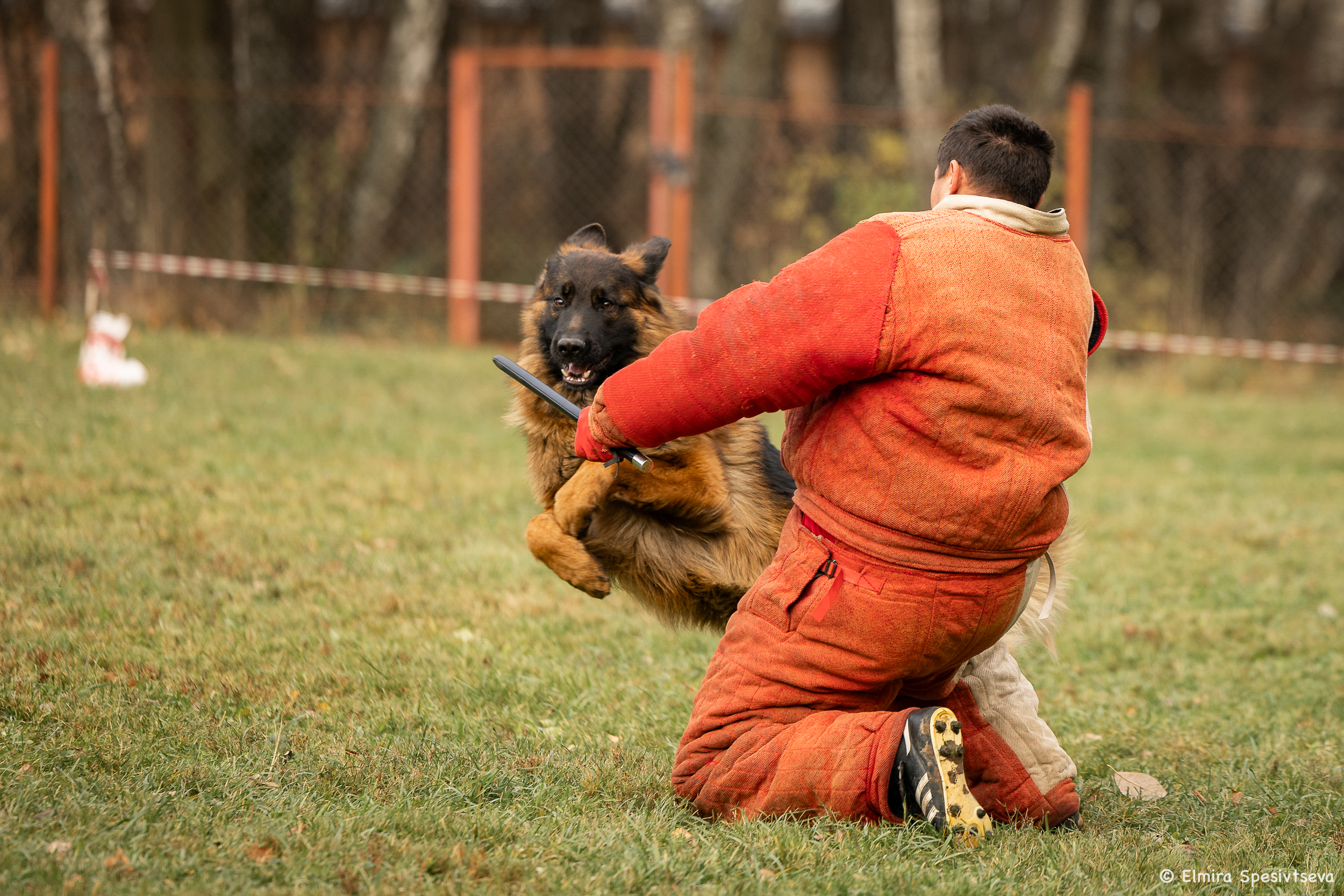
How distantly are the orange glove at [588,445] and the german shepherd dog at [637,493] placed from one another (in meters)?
0.34

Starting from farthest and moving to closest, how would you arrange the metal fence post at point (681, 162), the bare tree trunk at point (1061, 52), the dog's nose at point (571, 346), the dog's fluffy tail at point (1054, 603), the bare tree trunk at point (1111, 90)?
the bare tree trunk at point (1111, 90), the bare tree trunk at point (1061, 52), the metal fence post at point (681, 162), the dog's nose at point (571, 346), the dog's fluffy tail at point (1054, 603)

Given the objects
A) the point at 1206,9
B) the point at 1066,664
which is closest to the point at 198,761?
the point at 1066,664

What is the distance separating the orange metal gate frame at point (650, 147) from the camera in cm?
1009

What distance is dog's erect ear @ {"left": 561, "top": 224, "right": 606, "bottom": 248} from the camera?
4.34m

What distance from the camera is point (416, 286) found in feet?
34.8

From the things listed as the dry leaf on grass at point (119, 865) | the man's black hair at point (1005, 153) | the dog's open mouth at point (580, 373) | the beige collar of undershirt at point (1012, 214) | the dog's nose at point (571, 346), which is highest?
the man's black hair at point (1005, 153)

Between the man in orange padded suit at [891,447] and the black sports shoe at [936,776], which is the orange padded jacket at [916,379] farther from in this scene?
the black sports shoe at [936,776]

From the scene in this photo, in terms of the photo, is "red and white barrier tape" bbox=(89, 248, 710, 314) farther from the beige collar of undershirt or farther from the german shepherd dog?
the beige collar of undershirt

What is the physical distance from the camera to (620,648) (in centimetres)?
475

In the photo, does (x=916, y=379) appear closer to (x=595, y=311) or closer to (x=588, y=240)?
(x=595, y=311)

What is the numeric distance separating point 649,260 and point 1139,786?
2.33 m

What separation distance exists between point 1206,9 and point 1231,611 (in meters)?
15.7

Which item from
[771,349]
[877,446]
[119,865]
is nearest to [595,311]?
[771,349]

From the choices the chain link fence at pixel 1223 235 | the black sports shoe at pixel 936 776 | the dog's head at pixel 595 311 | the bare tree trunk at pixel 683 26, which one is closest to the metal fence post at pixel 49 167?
the bare tree trunk at pixel 683 26
